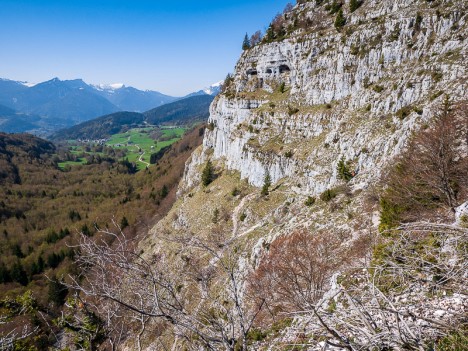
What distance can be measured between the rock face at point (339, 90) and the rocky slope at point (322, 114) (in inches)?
7.0

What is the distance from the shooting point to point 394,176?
62.4ft

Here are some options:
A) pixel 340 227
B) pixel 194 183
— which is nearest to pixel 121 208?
pixel 194 183

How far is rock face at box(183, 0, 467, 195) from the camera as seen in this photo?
3192 centimetres

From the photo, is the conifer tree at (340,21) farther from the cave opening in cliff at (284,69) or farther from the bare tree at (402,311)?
the bare tree at (402,311)

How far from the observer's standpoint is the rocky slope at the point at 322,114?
29297mm

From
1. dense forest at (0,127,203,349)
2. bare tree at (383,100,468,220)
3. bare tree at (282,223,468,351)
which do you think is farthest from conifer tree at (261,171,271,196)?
bare tree at (282,223,468,351)

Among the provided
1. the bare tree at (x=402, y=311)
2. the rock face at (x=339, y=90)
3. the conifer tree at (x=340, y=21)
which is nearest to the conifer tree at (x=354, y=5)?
the rock face at (x=339, y=90)

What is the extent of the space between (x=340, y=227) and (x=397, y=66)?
95.4ft

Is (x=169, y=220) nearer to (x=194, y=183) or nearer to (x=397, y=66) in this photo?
(x=194, y=183)

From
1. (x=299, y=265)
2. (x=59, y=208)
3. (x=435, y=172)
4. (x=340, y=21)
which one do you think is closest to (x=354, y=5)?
(x=340, y=21)

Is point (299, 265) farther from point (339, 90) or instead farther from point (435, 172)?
point (339, 90)

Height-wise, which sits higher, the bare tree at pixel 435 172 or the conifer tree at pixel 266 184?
the bare tree at pixel 435 172

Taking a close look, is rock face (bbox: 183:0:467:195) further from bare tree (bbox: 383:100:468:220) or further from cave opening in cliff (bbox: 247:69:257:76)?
bare tree (bbox: 383:100:468:220)

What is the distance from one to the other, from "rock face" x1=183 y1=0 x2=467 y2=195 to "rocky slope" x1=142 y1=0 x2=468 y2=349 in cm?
18
